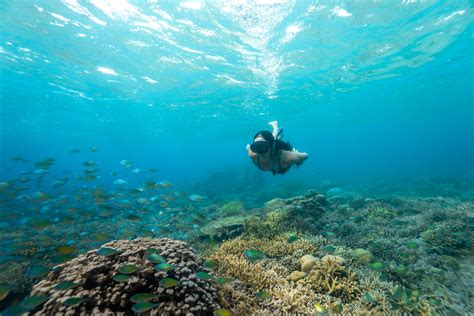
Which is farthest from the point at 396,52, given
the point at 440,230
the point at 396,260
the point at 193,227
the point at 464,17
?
the point at 193,227

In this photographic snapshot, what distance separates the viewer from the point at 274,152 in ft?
15.7

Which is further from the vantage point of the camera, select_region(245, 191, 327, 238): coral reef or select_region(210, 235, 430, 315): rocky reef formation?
select_region(245, 191, 327, 238): coral reef

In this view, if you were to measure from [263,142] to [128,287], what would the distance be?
11.2 ft

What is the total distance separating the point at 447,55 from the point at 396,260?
2939 centimetres

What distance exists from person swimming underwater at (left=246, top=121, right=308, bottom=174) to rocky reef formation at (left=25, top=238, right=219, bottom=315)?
2.55 m

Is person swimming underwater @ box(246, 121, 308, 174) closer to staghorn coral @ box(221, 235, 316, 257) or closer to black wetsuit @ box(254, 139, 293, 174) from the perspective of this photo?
black wetsuit @ box(254, 139, 293, 174)

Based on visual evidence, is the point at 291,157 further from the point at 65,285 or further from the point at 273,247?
the point at 65,285

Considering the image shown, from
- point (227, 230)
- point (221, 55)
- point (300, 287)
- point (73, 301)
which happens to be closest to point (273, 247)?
point (300, 287)

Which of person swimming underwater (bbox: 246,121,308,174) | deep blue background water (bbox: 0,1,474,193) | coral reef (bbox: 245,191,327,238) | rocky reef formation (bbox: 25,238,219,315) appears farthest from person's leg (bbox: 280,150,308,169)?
deep blue background water (bbox: 0,1,474,193)

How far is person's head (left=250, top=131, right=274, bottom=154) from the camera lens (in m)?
4.61

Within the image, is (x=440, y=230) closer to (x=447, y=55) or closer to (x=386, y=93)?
(x=447, y=55)

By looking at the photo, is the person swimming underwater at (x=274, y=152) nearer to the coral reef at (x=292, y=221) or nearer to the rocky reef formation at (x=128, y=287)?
the rocky reef formation at (x=128, y=287)

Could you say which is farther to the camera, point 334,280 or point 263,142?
point 334,280

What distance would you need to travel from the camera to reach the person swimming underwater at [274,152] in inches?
184
